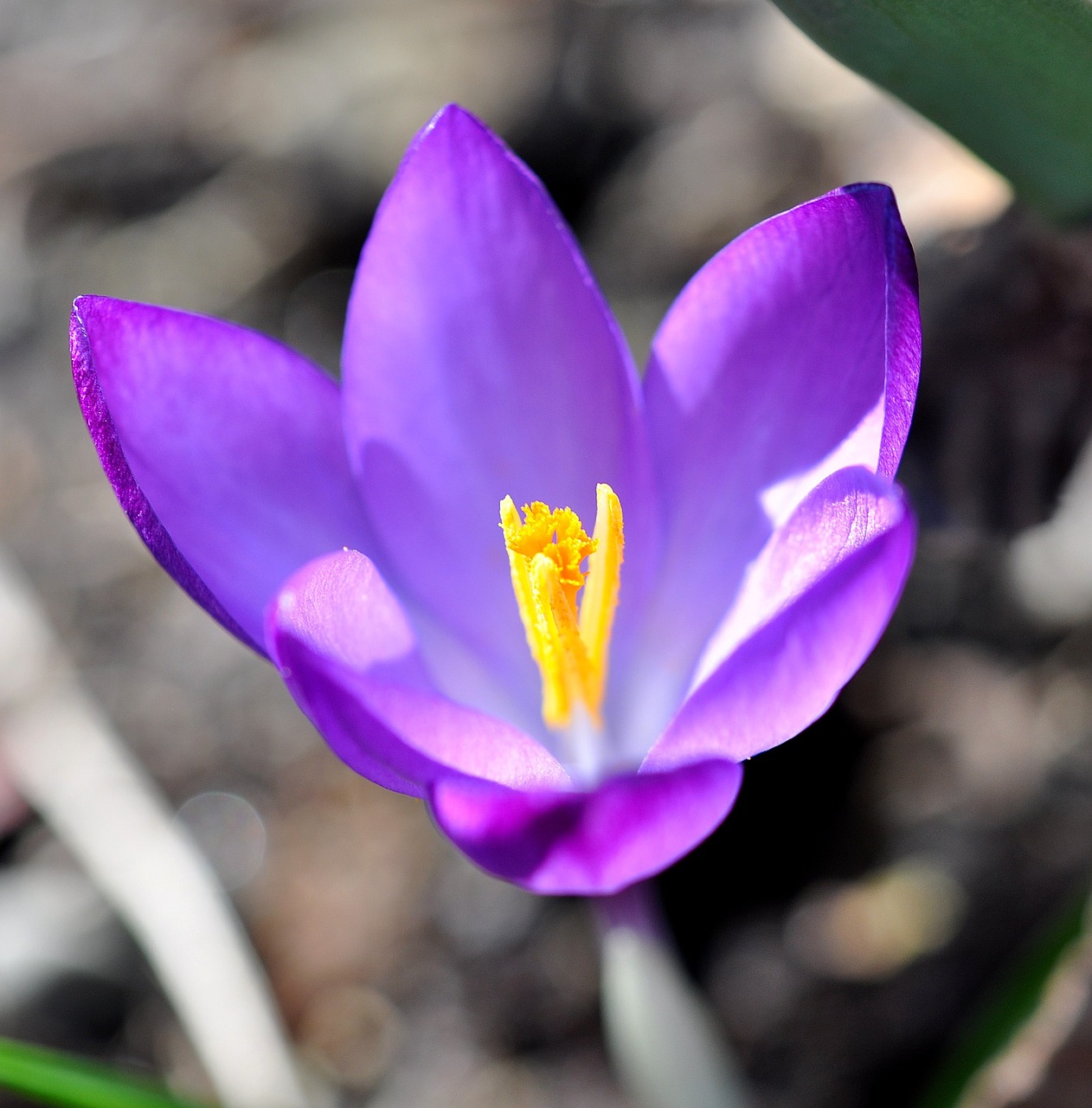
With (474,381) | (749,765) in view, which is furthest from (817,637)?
→ (749,765)

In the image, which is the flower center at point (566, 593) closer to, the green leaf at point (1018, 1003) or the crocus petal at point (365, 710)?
the crocus petal at point (365, 710)

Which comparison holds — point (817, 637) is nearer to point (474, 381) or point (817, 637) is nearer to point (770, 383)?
point (770, 383)

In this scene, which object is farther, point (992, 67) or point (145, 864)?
point (145, 864)

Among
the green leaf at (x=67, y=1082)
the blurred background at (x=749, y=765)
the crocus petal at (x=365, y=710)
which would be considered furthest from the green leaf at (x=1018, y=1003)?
the green leaf at (x=67, y=1082)

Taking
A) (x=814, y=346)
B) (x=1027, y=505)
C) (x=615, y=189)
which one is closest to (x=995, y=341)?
(x=1027, y=505)

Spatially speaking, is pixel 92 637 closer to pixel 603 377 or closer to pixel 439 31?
pixel 603 377
